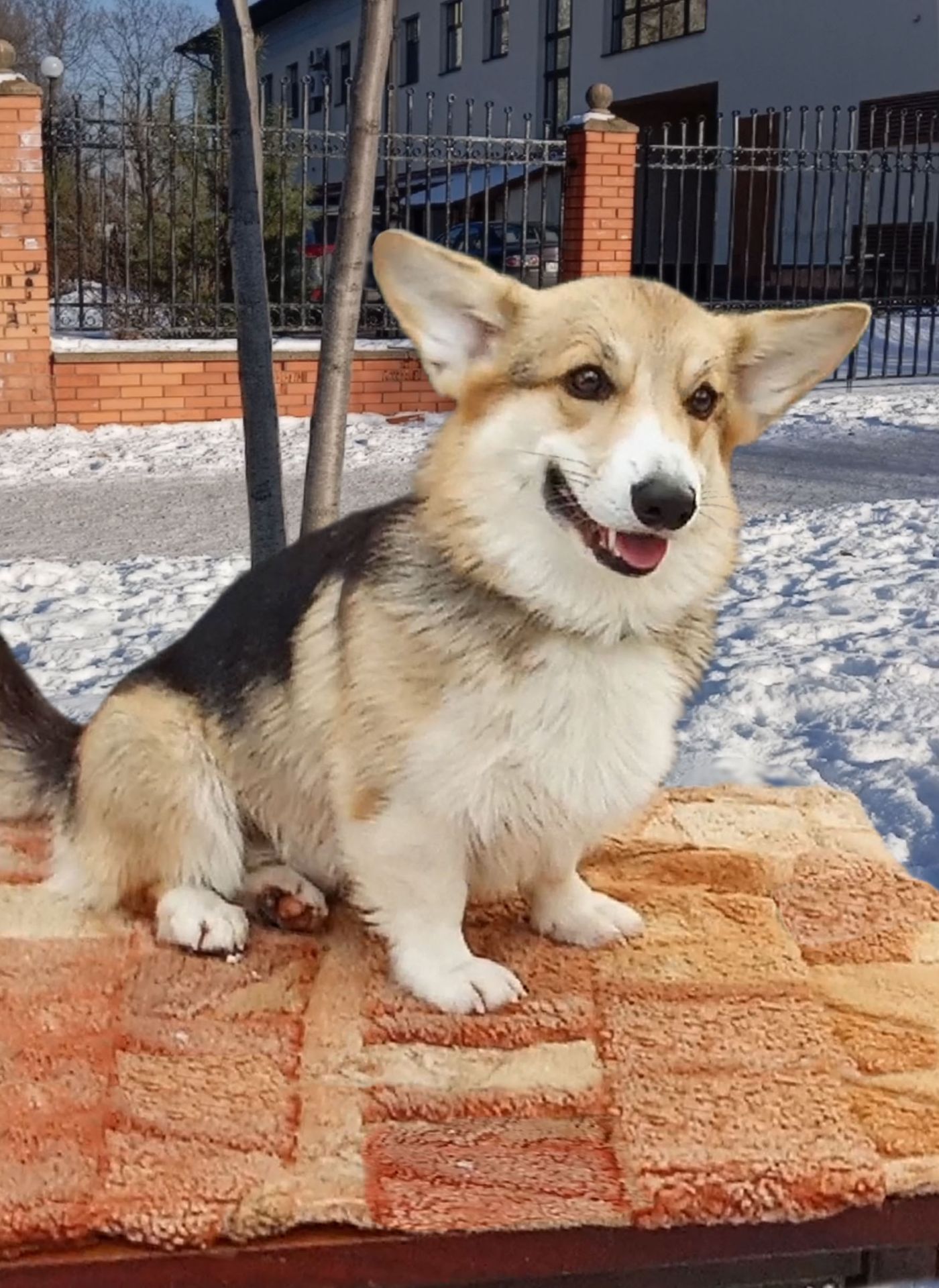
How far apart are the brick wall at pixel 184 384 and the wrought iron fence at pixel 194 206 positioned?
0.88 metres

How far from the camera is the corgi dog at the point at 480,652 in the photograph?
2.19 m

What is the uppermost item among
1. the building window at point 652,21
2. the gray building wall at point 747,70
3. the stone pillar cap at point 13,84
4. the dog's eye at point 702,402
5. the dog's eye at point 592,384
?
the building window at point 652,21

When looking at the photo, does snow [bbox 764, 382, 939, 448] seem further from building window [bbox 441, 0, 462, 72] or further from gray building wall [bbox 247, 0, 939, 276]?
building window [bbox 441, 0, 462, 72]

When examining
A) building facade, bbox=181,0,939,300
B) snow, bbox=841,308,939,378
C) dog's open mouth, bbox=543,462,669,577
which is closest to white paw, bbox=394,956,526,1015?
dog's open mouth, bbox=543,462,669,577

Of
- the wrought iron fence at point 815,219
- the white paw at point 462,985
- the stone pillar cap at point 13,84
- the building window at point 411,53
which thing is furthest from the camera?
the building window at point 411,53

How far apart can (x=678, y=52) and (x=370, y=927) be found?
2398 centimetres

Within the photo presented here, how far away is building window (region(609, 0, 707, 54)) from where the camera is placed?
23.4 meters

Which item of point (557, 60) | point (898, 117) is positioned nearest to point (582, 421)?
point (898, 117)

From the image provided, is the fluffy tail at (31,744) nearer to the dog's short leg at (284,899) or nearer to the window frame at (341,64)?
the dog's short leg at (284,899)

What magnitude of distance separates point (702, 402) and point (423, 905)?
1.02 m

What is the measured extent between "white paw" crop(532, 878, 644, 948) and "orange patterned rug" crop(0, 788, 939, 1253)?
0.04m

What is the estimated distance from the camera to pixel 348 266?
4.10 m

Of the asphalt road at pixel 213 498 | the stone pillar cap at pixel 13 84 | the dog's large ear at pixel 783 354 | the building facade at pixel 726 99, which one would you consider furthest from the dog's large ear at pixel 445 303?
the building facade at pixel 726 99

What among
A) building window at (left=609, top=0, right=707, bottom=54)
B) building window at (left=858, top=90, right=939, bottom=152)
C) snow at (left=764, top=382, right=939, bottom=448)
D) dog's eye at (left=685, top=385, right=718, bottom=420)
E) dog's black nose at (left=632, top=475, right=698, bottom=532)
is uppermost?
building window at (left=609, top=0, right=707, bottom=54)
